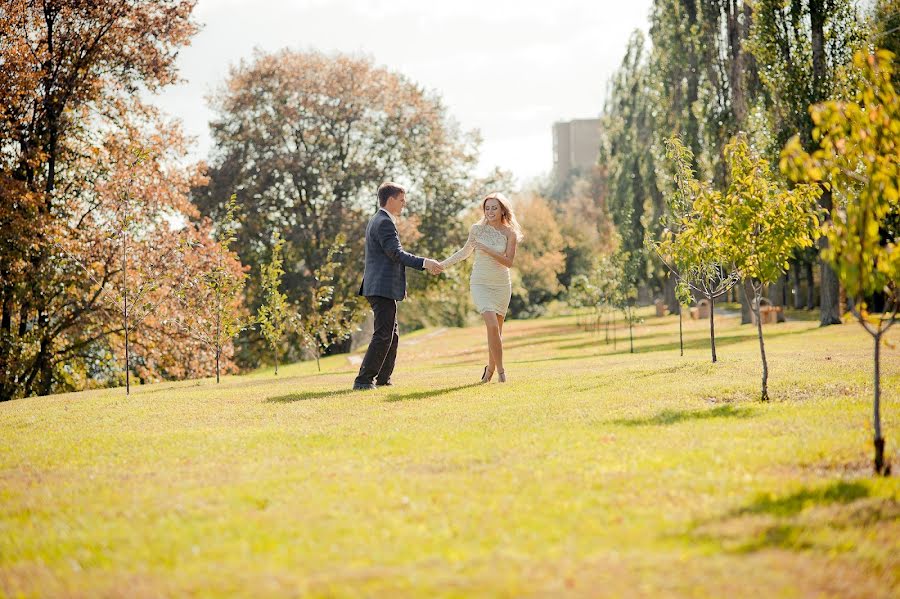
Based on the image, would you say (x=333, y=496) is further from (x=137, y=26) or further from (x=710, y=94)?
(x=710, y=94)

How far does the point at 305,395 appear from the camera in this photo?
39.5 ft

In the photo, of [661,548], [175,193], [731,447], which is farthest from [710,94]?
[661,548]

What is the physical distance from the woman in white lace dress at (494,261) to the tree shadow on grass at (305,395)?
218cm

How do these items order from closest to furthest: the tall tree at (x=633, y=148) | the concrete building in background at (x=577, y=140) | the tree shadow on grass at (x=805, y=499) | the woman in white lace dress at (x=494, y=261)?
the tree shadow on grass at (x=805, y=499), the woman in white lace dress at (x=494, y=261), the tall tree at (x=633, y=148), the concrete building in background at (x=577, y=140)

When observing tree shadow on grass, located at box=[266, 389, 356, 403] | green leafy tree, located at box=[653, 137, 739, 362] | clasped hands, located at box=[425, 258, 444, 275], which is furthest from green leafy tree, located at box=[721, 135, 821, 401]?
tree shadow on grass, located at box=[266, 389, 356, 403]

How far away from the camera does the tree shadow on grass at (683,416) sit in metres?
8.43

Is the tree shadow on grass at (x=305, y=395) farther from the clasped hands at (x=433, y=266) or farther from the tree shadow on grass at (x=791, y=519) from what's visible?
the tree shadow on grass at (x=791, y=519)

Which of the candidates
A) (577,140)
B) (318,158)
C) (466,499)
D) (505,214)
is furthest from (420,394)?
(577,140)

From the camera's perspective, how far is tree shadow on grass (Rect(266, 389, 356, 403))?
38.0 feet

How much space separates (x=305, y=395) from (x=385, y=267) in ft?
6.92

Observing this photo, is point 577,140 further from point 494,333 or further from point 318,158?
point 494,333

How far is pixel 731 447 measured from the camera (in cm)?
695

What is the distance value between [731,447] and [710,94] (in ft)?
102

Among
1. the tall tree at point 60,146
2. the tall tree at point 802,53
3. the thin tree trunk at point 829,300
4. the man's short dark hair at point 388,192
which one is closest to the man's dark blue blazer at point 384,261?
the man's short dark hair at point 388,192
